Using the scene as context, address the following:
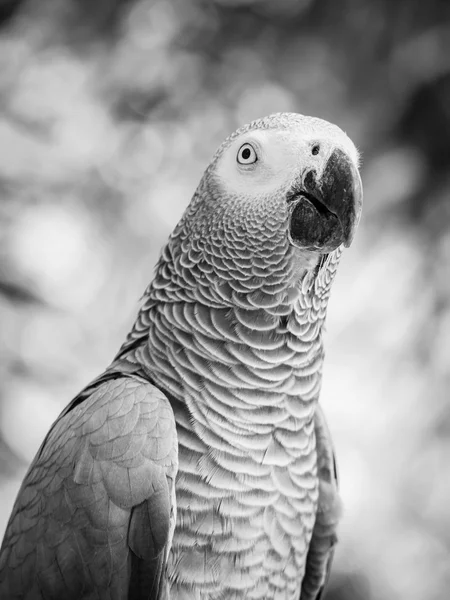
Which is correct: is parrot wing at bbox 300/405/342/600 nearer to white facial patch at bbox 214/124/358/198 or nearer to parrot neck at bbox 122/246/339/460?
parrot neck at bbox 122/246/339/460

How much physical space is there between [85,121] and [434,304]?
1424mm

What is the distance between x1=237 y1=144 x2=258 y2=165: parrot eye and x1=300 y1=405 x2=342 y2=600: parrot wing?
52 cm

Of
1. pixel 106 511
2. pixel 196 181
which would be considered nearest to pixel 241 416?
pixel 106 511

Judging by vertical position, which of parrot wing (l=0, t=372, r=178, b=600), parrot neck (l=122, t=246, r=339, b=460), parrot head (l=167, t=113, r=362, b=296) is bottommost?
parrot wing (l=0, t=372, r=178, b=600)

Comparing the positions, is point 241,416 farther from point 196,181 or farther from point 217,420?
point 196,181

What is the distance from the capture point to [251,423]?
92cm

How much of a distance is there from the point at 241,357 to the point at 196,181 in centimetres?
131

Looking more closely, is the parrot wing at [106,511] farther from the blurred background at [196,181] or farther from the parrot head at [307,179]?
the blurred background at [196,181]

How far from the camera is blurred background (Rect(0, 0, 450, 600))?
2023mm

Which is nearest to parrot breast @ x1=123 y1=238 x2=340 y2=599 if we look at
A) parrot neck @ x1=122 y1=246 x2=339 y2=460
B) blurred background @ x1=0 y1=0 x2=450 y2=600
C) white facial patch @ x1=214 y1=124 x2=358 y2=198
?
parrot neck @ x1=122 y1=246 x2=339 y2=460

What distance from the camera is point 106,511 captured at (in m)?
0.84

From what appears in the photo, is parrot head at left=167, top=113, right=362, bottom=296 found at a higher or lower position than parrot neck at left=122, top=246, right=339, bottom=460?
higher

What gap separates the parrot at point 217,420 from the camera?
840 mm

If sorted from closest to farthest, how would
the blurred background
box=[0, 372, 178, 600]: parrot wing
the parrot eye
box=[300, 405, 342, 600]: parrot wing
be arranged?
box=[0, 372, 178, 600]: parrot wing → the parrot eye → box=[300, 405, 342, 600]: parrot wing → the blurred background
